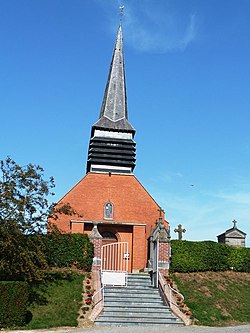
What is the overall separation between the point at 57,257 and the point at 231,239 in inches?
687

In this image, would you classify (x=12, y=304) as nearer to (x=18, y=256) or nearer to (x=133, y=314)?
(x=18, y=256)

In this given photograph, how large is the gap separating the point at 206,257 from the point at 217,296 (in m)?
3.55

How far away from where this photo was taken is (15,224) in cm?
1595

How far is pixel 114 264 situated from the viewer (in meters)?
25.9

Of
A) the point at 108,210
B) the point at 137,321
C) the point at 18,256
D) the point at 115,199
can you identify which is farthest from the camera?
the point at 115,199

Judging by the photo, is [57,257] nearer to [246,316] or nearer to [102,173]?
[246,316]

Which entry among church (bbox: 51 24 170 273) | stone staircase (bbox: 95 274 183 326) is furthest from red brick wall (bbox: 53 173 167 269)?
stone staircase (bbox: 95 274 183 326)

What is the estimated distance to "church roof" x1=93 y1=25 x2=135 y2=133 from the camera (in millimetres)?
33562

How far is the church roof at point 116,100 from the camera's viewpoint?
33.6 meters

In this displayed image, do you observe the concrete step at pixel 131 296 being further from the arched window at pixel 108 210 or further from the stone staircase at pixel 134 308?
the arched window at pixel 108 210

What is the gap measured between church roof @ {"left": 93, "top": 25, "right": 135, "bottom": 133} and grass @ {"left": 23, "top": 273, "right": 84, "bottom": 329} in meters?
16.3

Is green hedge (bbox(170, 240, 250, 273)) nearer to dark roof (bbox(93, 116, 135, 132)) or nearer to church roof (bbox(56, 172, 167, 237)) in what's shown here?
church roof (bbox(56, 172, 167, 237))

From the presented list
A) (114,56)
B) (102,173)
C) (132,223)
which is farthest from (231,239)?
(114,56)

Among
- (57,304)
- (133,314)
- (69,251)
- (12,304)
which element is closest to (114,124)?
(69,251)
